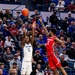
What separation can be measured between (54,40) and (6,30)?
7567mm

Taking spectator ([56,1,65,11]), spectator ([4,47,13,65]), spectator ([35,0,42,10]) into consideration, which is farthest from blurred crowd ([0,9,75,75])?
spectator ([35,0,42,10])

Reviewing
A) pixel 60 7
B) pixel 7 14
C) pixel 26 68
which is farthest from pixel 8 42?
pixel 60 7

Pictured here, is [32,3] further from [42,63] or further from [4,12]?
[42,63]

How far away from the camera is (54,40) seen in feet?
52.1

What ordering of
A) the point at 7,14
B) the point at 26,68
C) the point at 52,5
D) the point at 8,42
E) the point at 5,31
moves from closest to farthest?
the point at 26,68 → the point at 8,42 → the point at 5,31 → the point at 7,14 → the point at 52,5

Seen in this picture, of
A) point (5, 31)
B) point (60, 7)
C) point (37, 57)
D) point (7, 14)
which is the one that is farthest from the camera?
point (60, 7)

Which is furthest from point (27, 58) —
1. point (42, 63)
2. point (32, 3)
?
point (32, 3)

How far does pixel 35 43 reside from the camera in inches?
886

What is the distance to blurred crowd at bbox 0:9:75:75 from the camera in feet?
66.9

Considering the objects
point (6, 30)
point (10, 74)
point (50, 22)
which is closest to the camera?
point (10, 74)

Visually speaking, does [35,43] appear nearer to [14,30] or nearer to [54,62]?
[14,30]

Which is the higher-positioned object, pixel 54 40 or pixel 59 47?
pixel 54 40

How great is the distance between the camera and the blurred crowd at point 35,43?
66.9ft

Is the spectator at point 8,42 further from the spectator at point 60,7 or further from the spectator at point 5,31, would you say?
the spectator at point 60,7
